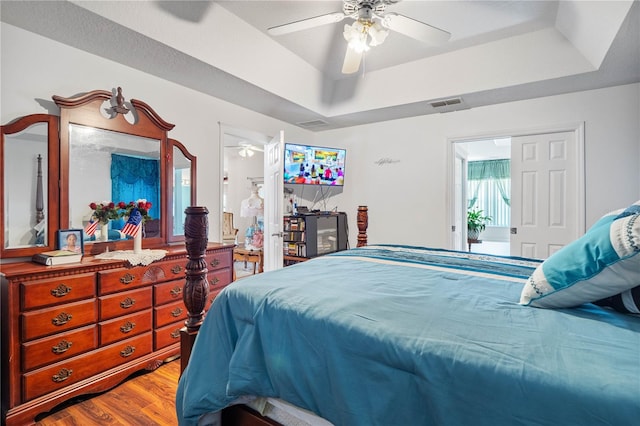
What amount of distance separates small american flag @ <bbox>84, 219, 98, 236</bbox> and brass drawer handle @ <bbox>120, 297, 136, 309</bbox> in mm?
567

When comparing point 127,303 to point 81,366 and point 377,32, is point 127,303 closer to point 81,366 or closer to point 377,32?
point 81,366

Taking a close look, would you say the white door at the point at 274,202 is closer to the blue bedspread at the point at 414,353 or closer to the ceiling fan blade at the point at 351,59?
the ceiling fan blade at the point at 351,59

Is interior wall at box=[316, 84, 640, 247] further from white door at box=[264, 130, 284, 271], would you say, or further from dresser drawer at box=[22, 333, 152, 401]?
dresser drawer at box=[22, 333, 152, 401]

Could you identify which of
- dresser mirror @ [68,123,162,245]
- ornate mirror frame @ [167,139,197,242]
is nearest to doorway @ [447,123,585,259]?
ornate mirror frame @ [167,139,197,242]

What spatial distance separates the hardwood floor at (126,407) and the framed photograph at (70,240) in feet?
3.14

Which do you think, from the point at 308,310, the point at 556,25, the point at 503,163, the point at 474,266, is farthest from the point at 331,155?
the point at 503,163

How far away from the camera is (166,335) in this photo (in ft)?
7.95

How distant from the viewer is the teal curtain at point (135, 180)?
247cm

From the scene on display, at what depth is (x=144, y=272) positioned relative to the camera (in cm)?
226

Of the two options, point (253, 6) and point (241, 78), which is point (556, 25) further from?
point (241, 78)

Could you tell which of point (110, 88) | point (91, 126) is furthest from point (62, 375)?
point (110, 88)

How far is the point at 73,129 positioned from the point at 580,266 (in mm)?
2903

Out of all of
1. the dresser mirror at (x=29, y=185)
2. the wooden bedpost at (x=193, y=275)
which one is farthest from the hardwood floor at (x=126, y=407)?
the dresser mirror at (x=29, y=185)

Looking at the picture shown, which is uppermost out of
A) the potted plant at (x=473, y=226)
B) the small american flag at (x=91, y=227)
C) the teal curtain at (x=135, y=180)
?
the teal curtain at (x=135, y=180)
